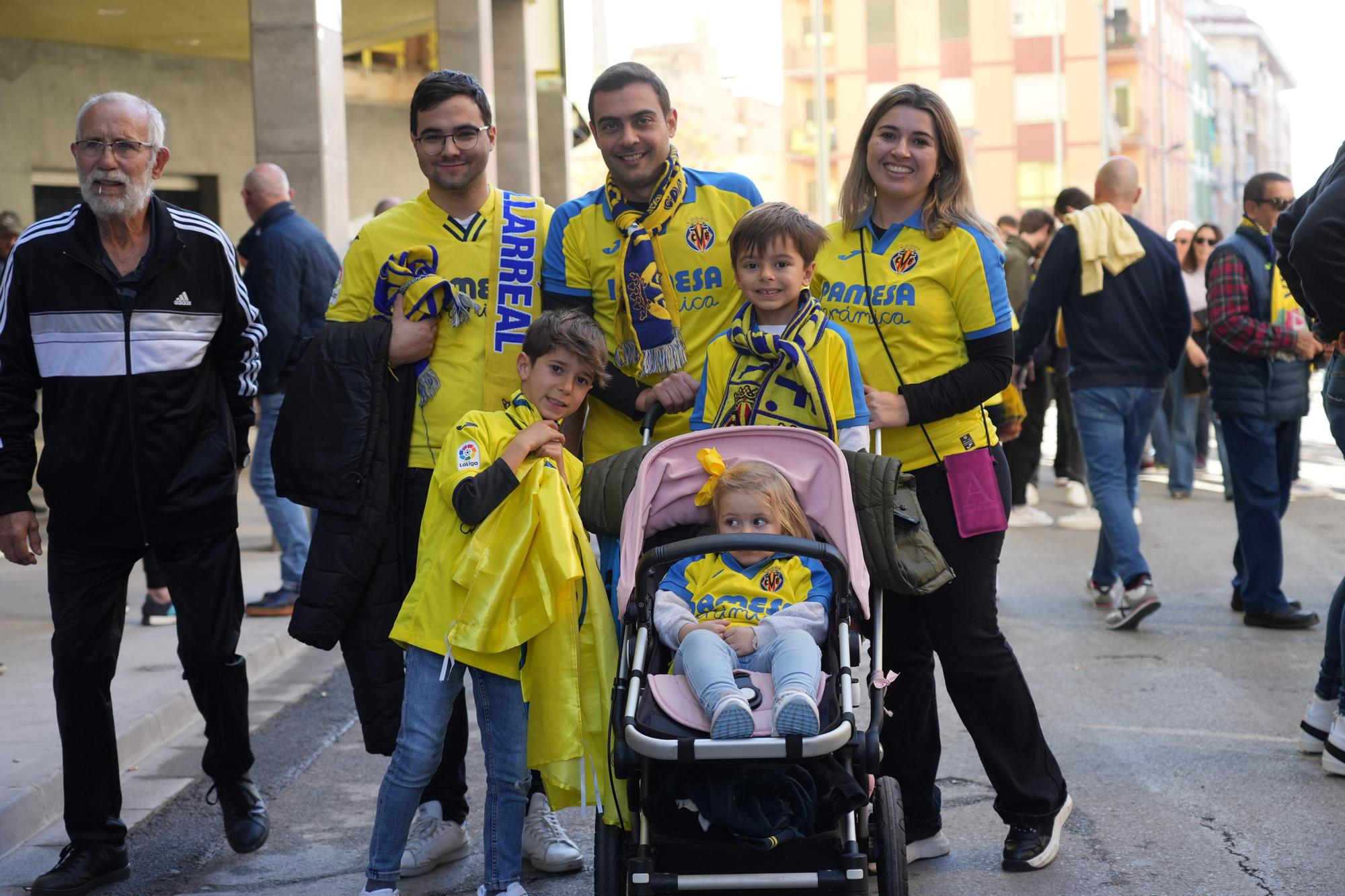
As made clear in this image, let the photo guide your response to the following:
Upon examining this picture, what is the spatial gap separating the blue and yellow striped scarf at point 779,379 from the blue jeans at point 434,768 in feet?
3.28

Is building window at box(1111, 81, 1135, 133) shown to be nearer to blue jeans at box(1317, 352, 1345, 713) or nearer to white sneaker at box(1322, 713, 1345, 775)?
blue jeans at box(1317, 352, 1345, 713)

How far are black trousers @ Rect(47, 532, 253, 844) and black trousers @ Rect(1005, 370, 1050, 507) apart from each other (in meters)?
8.22

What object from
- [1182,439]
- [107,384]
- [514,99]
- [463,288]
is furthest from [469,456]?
[514,99]

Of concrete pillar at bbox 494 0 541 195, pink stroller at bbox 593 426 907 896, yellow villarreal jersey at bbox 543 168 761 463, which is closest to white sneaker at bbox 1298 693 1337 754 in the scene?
pink stroller at bbox 593 426 907 896

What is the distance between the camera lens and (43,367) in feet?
15.3

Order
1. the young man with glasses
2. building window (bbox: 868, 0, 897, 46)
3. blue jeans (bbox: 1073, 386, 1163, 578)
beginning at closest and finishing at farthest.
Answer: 1. the young man with glasses
2. blue jeans (bbox: 1073, 386, 1163, 578)
3. building window (bbox: 868, 0, 897, 46)

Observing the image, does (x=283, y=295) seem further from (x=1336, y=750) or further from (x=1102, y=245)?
(x=1336, y=750)

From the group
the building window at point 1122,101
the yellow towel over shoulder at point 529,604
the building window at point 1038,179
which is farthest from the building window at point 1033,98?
A: the yellow towel over shoulder at point 529,604

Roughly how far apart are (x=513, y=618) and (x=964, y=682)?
4.52 ft

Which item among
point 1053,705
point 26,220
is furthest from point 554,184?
point 1053,705

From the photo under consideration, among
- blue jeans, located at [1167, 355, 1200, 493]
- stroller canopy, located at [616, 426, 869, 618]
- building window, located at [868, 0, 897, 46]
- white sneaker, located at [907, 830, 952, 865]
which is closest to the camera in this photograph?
stroller canopy, located at [616, 426, 869, 618]

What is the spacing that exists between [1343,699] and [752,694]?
9.68 feet

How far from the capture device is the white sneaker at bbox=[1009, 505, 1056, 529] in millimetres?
12641

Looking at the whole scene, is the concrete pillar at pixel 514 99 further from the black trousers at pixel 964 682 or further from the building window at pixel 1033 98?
the building window at pixel 1033 98
